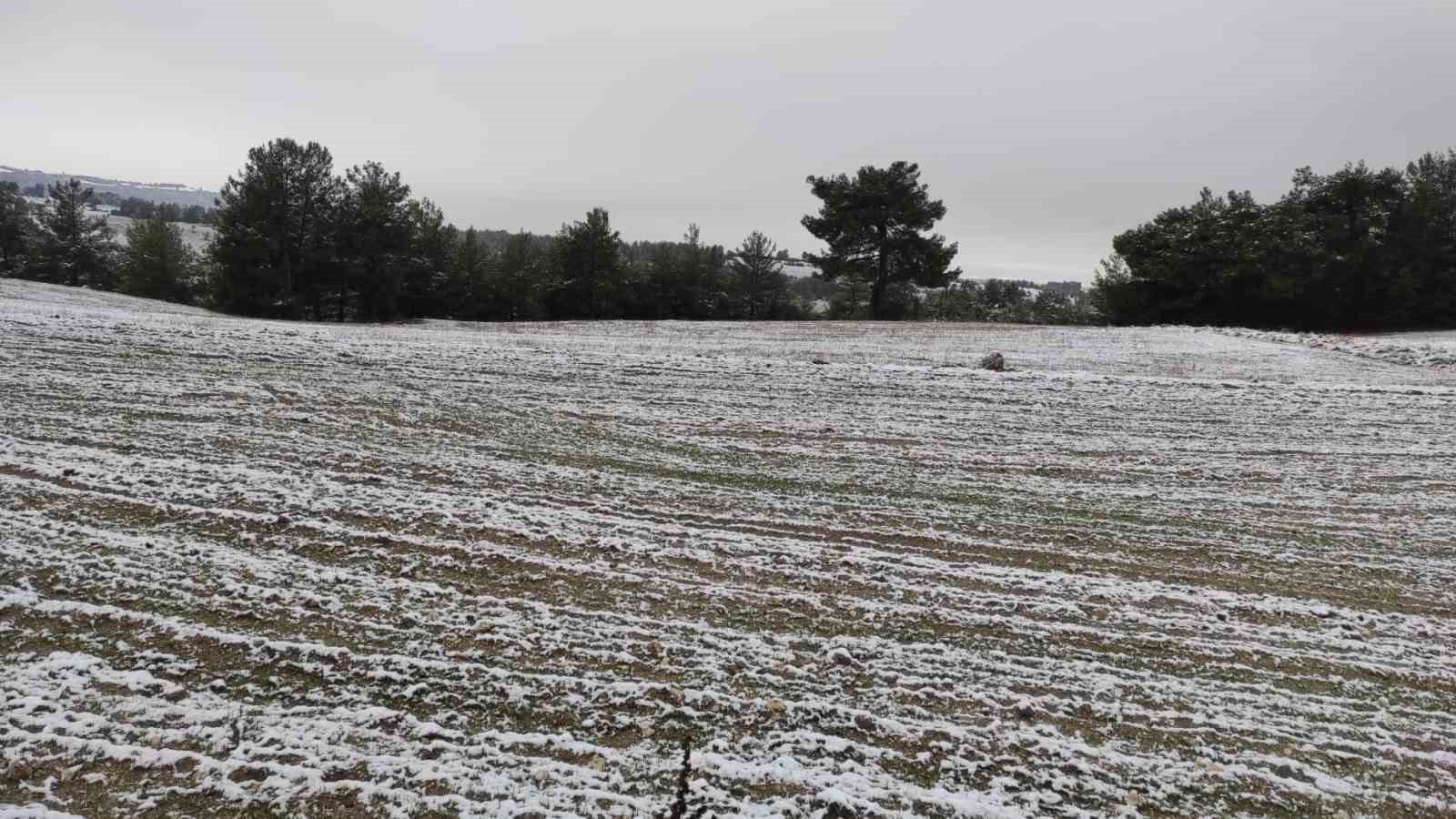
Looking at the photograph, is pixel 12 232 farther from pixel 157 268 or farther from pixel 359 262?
pixel 359 262

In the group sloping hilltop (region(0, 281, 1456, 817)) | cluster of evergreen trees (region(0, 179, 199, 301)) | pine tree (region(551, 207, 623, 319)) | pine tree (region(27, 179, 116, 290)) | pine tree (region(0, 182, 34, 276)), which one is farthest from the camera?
pine tree (region(0, 182, 34, 276))

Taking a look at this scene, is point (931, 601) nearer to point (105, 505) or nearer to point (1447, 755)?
point (1447, 755)

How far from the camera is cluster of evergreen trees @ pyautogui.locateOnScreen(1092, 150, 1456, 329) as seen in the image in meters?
28.8

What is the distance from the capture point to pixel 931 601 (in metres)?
4.32

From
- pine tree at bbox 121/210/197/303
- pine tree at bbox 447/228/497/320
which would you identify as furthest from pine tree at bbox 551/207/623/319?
pine tree at bbox 121/210/197/303

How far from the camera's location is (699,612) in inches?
161

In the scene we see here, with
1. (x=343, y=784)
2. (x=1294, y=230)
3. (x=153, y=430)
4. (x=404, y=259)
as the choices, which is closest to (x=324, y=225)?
(x=404, y=259)

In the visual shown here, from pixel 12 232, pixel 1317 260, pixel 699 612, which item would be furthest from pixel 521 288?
pixel 1317 260

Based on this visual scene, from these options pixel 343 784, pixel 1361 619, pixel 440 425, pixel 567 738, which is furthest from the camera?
pixel 440 425

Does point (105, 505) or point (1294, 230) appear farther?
point (1294, 230)

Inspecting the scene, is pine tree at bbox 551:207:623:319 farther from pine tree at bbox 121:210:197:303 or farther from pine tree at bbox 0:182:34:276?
pine tree at bbox 0:182:34:276

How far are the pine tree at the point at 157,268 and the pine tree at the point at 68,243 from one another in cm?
232

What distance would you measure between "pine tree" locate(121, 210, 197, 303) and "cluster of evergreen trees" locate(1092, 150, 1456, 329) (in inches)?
2000

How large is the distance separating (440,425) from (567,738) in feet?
18.1
